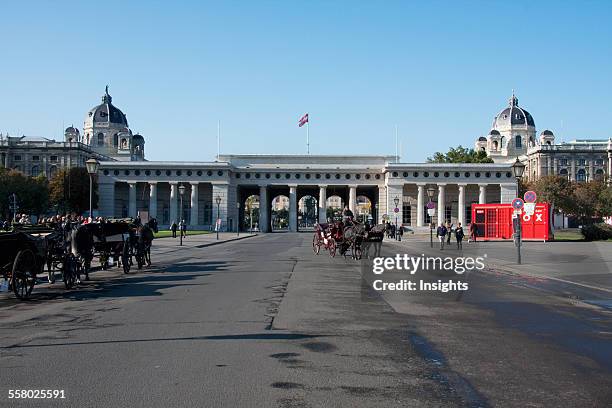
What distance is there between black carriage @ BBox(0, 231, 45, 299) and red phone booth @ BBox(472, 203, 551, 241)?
45952 millimetres

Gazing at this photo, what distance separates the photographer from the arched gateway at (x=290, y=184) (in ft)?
353

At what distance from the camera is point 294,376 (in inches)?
298

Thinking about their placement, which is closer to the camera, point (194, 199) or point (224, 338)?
point (224, 338)

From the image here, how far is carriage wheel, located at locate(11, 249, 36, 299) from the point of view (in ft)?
47.0

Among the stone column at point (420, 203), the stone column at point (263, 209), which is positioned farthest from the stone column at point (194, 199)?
the stone column at point (420, 203)

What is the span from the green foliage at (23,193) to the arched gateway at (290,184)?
15.8 m

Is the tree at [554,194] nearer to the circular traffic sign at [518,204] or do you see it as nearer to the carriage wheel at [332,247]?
the carriage wheel at [332,247]

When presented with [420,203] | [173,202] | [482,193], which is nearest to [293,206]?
[173,202]

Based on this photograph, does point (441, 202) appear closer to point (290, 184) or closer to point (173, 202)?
point (290, 184)

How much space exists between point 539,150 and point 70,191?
4040 inches

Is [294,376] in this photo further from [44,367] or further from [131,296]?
[131,296]

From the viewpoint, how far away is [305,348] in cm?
920

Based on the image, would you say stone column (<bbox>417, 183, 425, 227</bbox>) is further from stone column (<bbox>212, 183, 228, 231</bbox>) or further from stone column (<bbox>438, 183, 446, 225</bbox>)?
Answer: stone column (<bbox>212, 183, 228, 231</bbox>)

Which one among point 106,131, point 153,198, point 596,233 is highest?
point 106,131
